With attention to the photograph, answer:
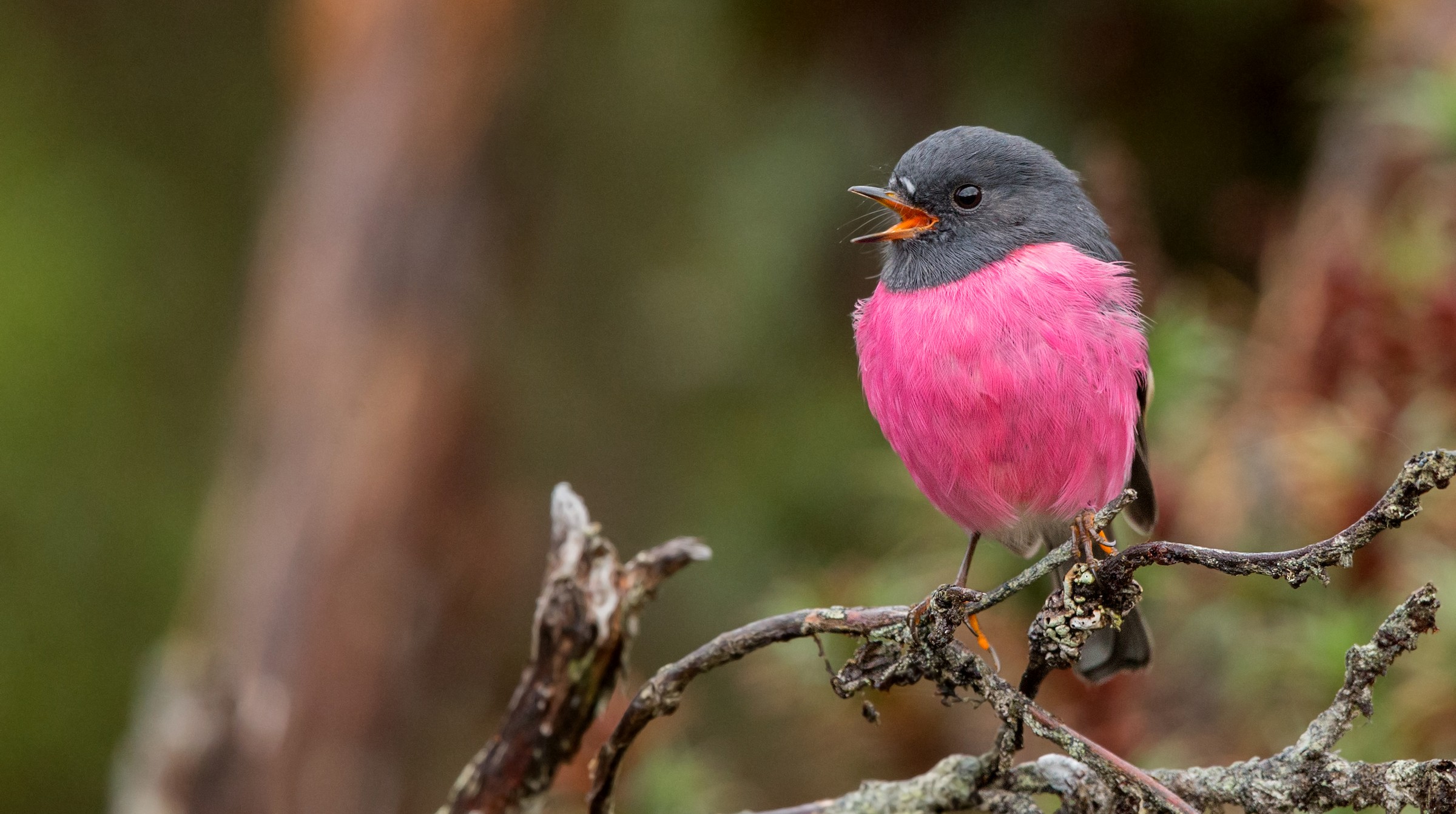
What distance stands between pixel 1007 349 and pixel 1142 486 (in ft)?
2.61

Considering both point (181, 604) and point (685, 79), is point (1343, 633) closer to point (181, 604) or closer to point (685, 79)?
point (685, 79)

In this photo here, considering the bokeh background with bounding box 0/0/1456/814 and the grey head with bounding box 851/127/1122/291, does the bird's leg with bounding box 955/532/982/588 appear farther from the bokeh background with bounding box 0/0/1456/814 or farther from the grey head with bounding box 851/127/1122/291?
the bokeh background with bounding box 0/0/1456/814

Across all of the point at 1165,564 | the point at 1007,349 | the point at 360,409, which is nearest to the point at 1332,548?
the point at 1165,564

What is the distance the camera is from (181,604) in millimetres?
6641

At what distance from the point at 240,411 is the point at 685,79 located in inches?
108

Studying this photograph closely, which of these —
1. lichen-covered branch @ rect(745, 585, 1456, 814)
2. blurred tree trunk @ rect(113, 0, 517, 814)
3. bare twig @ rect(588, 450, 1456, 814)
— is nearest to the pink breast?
bare twig @ rect(588, 450, 1456, 814)

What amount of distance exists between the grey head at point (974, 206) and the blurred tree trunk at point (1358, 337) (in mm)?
1142

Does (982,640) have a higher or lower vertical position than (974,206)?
lower

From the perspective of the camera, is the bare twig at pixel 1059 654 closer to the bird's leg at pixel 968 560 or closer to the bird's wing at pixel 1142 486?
the bird's leg at pixel 968 560

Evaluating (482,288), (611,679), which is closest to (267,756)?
(482,288)

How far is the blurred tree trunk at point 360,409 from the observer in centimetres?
521

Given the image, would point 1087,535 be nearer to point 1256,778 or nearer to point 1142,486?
point 1256,778

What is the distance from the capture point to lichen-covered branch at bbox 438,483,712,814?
245 cm

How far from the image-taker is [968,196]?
2756 mm
